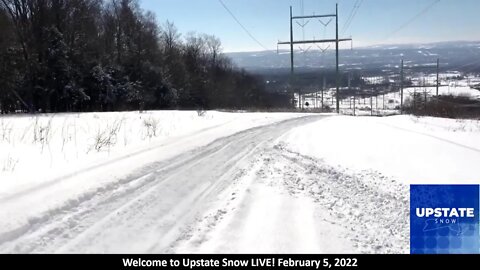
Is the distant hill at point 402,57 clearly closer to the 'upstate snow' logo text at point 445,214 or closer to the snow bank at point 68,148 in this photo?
the snow bank at point 68,148

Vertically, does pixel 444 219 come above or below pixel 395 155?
below

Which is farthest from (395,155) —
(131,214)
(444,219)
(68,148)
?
(68,148)

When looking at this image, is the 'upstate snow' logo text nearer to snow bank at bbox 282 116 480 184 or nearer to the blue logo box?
the blue logo box

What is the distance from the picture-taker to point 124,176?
7855 mm

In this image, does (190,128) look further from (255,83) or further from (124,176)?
(255,83)

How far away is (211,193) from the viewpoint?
715 centimetres

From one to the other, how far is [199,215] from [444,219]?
3.12m

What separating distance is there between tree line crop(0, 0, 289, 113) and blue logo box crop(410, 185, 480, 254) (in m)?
27.9

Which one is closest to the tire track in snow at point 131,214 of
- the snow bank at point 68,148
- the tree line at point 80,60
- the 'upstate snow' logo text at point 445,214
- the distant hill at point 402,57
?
the snow bank at point 68,148

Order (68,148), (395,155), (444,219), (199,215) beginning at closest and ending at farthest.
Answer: (444,219) < (199,215) < (68,148) < (395,155)

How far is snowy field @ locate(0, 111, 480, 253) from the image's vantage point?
4988 millimetres

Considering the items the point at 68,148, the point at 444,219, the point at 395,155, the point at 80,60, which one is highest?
the point at 80,60

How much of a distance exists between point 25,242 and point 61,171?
11.0 ft

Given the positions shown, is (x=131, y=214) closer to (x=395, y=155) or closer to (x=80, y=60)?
(x=395, y=155)
